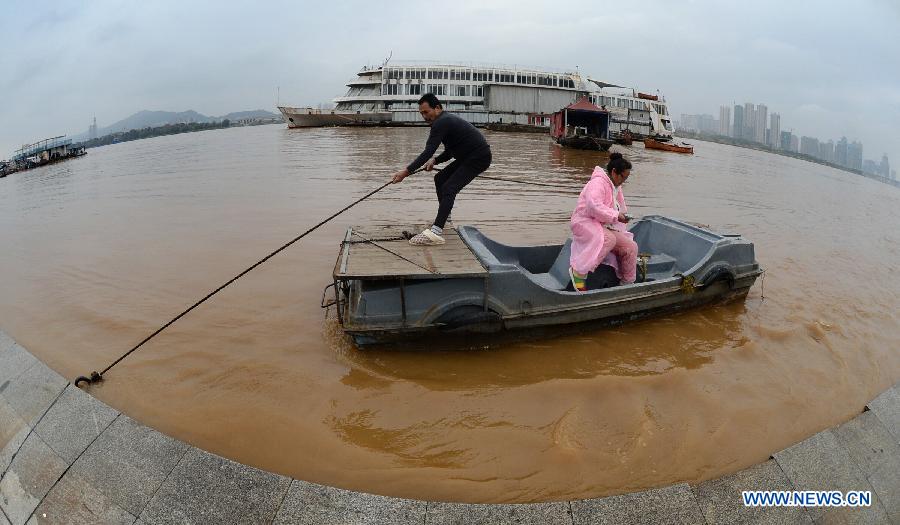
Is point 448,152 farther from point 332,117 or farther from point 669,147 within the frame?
point 332,117

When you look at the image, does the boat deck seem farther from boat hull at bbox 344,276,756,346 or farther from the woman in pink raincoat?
the woman in pink raincoat

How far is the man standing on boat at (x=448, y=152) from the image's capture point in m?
5.27

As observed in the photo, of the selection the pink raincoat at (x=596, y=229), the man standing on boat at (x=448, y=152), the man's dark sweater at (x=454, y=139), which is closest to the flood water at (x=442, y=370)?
the pink raincoat at (x=596, y=229)

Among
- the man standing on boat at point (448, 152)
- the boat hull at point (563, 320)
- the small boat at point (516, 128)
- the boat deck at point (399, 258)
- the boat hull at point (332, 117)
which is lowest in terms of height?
the boat hull at point (563, 320)

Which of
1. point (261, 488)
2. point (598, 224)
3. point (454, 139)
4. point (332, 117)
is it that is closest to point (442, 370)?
point (261, 488)

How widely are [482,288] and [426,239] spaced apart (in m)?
1.00

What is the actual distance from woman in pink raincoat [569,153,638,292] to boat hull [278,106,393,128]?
47940 millimetres

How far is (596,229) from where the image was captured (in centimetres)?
520

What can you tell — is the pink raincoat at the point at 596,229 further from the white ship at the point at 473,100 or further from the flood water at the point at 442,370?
the white ship at the point at 473,100

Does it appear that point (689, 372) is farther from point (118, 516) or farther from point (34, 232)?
point (34, 232)

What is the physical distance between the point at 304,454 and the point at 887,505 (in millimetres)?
3749

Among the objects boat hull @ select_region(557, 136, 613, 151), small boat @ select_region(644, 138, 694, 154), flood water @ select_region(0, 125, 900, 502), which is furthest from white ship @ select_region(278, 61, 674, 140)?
flood water @ select_region(0, 125, 900, 502)

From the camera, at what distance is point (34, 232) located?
10273mm

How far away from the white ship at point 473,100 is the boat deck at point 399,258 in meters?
47.1
